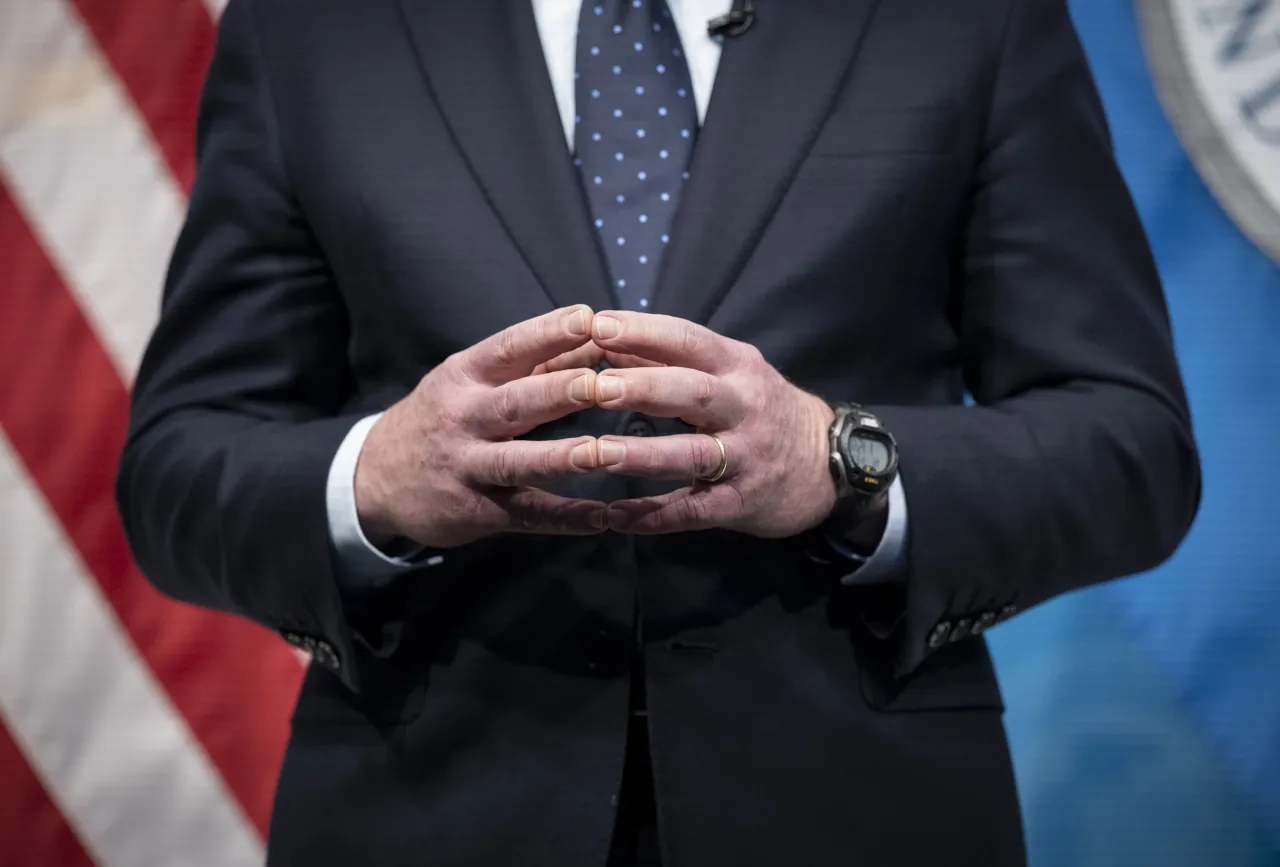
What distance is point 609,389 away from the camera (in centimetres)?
65

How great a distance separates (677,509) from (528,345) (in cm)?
14

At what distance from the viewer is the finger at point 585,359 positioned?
71cm

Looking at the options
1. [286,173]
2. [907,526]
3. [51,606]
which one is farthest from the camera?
[51,606]

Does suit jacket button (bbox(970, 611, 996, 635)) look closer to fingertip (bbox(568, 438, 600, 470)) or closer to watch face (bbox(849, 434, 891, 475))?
watch face (bbox(849, 434, 891, 475))

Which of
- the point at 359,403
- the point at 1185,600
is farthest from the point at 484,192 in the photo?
the point at 1185,600

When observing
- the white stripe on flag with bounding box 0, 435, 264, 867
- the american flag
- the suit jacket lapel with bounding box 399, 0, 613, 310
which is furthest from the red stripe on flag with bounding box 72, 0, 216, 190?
the suit jacket lapel with bounding box 399, 0, 613, 310

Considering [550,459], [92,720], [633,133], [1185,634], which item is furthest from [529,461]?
[92,720]

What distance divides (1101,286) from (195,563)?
29.3 inches

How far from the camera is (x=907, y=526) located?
79 centimetres

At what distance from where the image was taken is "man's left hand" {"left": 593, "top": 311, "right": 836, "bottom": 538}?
65 centimetres

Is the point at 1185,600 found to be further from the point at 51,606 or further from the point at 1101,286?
Answer: the point at 51,606

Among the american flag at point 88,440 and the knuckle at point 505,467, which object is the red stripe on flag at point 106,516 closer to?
A: the american flag at point 88,440

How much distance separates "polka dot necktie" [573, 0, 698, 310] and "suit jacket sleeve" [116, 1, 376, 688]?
0.80 feet

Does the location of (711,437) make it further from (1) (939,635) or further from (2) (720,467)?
(1) (939,635)
